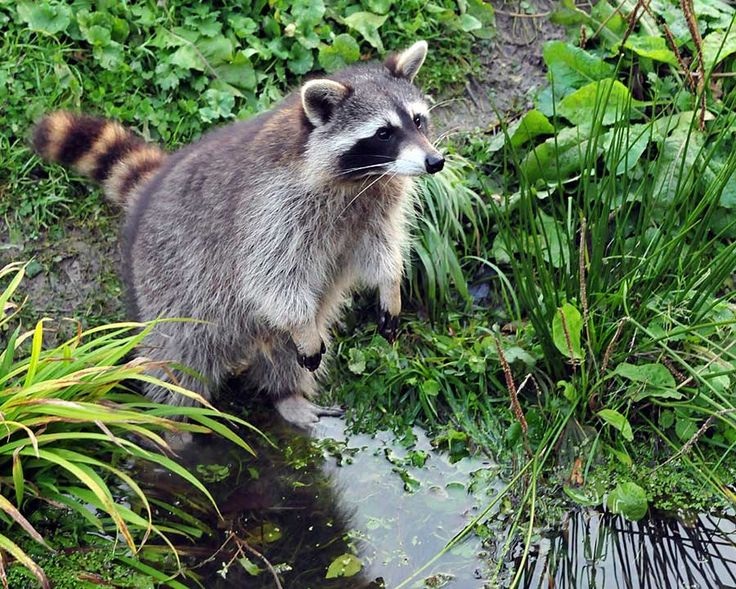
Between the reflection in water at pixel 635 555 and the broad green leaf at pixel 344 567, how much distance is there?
585 millimetres

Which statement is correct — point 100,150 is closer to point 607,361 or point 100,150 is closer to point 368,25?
point 368,25

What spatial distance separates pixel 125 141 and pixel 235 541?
6.31ft

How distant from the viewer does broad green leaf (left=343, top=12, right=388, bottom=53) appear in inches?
218

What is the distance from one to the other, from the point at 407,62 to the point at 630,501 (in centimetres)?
187

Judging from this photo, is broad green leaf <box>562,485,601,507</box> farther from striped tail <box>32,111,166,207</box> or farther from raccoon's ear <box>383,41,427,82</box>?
striped tail <box>32,111,166,207</box>

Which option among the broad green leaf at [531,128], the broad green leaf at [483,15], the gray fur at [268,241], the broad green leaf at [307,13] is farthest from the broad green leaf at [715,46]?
the broad green leaf at [307,13]

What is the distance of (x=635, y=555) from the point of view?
3.87 metres

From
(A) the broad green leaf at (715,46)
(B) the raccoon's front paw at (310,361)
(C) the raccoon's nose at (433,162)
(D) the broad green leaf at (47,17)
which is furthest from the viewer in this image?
(D) the broad green leaf at (47,17)

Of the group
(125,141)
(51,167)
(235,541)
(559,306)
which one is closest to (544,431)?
(559,306)

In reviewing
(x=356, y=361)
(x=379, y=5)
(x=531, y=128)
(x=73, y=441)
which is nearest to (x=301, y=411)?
(x=356, y=361)

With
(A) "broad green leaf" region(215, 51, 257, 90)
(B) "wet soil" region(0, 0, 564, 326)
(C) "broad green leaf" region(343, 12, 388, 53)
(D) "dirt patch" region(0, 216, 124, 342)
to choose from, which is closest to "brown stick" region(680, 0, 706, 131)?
(B) "wet soil" region(0, 0, 564, 326)

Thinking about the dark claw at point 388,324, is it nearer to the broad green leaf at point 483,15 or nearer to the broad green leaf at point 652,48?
the broad green leaf at point 652,48

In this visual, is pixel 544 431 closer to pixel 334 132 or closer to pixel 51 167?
pixel 334 132

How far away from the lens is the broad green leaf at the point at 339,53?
214 inches
